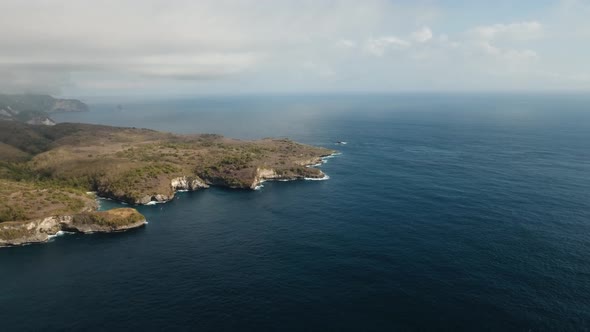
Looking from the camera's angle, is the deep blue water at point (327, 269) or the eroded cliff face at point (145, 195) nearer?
the deep blue water at point (327, 269)

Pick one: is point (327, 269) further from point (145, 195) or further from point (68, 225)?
point (145, 195)

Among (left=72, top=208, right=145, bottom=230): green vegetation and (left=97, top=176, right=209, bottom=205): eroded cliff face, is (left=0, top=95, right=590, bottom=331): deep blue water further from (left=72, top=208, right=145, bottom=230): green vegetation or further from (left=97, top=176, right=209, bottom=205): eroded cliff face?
(left=97, top=176, right=209, bottom=205): eroded cliff face

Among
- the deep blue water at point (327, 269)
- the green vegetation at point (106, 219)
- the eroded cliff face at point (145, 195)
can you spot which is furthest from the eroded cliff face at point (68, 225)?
the eroded cliff face at point (145, 195)

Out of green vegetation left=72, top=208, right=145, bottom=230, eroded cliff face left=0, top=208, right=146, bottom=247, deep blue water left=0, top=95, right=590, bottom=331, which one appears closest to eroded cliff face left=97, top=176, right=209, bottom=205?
deep blue water left=0, top=95, right=590, bottom=331

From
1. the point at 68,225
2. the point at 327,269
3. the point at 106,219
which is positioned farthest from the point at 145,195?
the point at 327,269

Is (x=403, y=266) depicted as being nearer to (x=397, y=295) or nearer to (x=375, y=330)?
(x=397, y=295)

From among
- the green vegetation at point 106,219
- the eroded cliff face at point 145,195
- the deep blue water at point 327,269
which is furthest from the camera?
the eroded cliff face at point 145,195

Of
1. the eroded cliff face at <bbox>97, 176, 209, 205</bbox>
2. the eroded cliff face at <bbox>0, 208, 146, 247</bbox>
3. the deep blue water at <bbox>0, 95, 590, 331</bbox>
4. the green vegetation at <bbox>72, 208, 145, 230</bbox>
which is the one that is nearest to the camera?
the deep blue water at <bbox>0, 95, 590, 331</bbox>

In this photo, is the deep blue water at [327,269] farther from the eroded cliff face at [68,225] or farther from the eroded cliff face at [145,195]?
the eroded cliff face at [145,195]

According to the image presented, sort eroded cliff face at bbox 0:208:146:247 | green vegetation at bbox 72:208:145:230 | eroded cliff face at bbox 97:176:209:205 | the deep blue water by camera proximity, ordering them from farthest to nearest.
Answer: eroded cliff face at bbox 97:176:209:205 < green vegetation at bbox 72:208:145:230 < eroded cliff face at bbox 0:208:146:247 < the deep blue water
